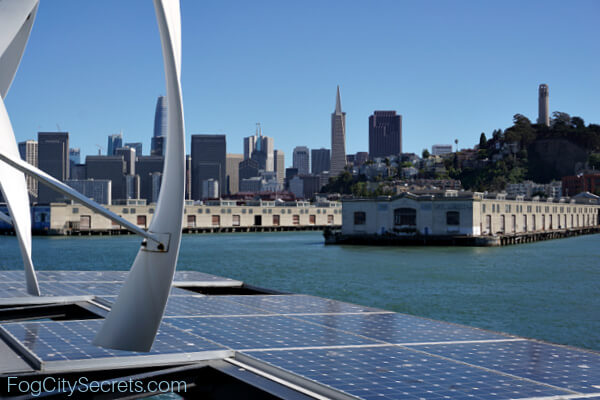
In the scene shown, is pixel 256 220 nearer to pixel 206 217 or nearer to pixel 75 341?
pixel 206 217

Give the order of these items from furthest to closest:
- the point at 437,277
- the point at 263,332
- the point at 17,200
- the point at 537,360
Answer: the point at 437,277, the point at 17,200, the point at 263,332, the point at 537,360

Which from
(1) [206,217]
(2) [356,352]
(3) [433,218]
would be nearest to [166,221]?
(2) [356,352]

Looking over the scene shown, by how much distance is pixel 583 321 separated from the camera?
30656 mm

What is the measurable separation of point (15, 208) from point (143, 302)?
Result: 33.0ft

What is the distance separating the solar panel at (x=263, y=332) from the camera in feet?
50.4

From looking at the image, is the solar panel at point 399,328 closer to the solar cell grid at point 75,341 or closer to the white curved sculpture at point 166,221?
the solar cell grid at point 75,341

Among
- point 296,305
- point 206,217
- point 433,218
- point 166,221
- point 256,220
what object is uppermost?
point 166,221

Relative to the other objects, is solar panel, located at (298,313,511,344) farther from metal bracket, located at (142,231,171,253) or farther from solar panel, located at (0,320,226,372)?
metal bracket, located at (142,231,171,253)

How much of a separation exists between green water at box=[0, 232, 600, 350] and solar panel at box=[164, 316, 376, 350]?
41.6 ft

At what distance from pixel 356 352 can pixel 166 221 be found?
16.8 ft

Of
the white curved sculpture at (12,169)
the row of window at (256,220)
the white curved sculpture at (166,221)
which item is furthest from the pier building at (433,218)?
the white curved sculpture at (166,221)

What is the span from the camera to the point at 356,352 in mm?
14492

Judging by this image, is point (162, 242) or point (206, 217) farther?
point (206, 217)

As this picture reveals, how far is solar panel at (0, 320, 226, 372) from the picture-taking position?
13.4 m
